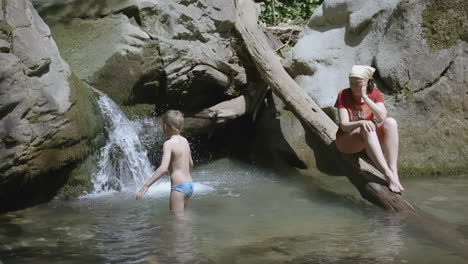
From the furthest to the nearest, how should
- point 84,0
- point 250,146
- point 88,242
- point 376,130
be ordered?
point 250,146 < point 84,0 < point 376,130 < point 88,242

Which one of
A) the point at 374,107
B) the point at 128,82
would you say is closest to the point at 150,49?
the point at 128,82

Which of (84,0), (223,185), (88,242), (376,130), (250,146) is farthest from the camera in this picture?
(250,146)

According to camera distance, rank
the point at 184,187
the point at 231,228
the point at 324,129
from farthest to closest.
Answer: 1. the point at 324,129
2. the point at 184,187
3. the point at 231,228

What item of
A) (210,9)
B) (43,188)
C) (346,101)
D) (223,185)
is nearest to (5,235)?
(43,188)

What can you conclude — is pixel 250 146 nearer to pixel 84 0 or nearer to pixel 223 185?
pixel 223 185

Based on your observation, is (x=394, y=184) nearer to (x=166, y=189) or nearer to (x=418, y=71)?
(x=418, y=71)

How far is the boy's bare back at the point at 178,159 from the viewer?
533 cm

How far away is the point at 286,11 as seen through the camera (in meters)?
11.8

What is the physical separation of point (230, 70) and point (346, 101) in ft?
9.39

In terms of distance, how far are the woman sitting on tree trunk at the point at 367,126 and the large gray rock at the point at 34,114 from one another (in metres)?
2.83

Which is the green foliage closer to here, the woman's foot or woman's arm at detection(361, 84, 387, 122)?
woman's arm at detection(361, 84, 387, 122)

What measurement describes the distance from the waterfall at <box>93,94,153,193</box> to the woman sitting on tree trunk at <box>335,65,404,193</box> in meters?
2.63

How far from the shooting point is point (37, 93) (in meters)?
5.79

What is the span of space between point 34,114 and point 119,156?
1.48m
